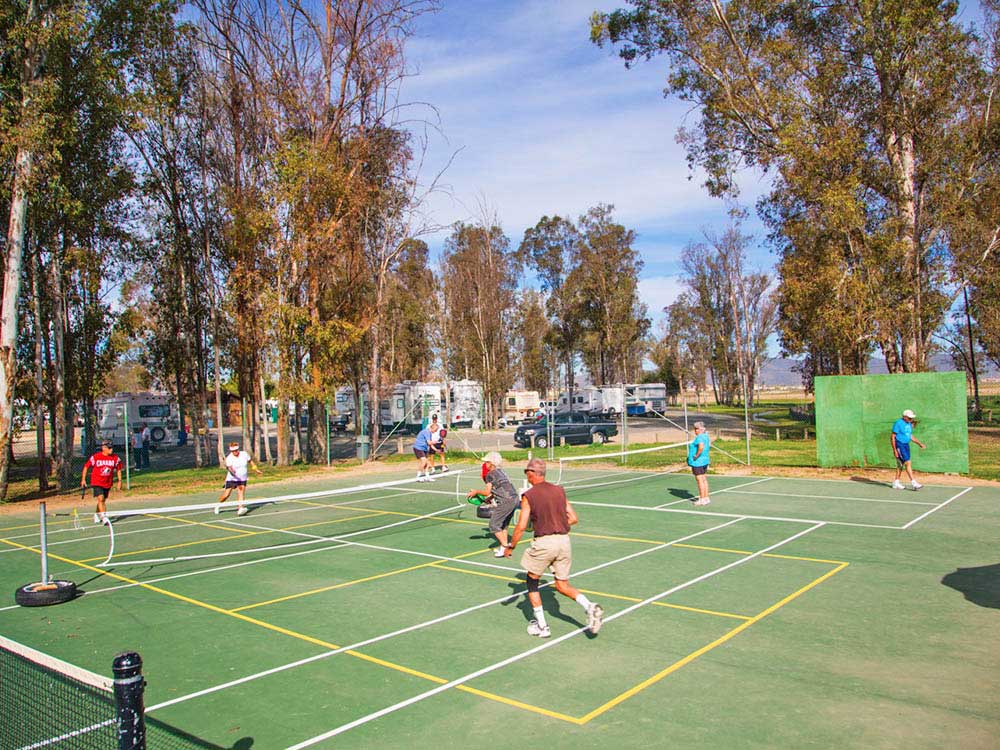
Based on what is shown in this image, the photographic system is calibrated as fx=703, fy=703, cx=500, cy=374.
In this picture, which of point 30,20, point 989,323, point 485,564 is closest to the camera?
point 485,564

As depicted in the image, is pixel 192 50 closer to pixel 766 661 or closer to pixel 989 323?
pixel 766 661

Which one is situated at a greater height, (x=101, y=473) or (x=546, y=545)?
(x=101, y=473)

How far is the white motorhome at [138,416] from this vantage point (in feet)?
162

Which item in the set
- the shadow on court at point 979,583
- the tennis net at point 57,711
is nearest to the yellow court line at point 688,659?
the shadow on court at point 979,583

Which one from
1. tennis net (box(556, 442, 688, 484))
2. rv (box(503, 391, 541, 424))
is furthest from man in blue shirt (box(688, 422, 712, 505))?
rv (box(503, 391, 541, 424))

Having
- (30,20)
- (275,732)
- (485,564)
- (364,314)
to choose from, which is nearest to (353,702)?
(275,732)

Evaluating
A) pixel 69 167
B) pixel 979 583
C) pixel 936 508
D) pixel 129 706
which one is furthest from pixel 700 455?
pixel 69 167

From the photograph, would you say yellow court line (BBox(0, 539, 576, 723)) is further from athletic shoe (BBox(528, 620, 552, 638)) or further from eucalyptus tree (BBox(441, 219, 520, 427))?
eucalyptus tree (BBox(441, 219, 520, 427))

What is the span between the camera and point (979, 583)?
1025 centimetres

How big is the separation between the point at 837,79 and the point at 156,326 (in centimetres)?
3694

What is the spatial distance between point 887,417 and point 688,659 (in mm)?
18605

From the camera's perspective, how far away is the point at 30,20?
75.7 feet

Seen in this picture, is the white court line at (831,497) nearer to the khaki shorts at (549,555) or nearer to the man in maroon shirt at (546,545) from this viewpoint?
the man in maroon shirt at (546,545)

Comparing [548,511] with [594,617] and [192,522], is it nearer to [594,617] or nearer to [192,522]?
[594,617]
